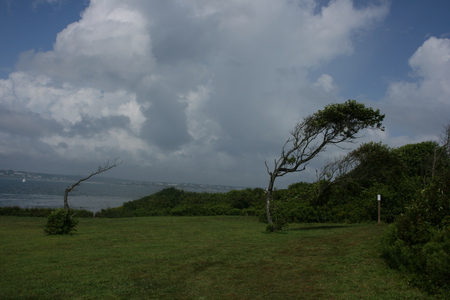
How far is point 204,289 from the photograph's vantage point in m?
6.76

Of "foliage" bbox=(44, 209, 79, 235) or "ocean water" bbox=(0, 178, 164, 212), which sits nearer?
"foliage" bbox=(44, 209, 79, 235)

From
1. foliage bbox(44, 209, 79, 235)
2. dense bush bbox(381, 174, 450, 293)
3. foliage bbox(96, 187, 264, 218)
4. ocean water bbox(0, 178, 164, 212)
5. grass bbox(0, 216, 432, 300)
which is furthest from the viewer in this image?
ocean water bbox(0, 178, 164, 212)

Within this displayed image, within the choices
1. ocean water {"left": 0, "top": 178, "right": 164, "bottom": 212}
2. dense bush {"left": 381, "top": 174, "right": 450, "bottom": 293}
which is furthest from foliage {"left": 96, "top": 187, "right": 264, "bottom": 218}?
dense bush {"left": 381, "top": 174, "right": 450, "bottom": 293}

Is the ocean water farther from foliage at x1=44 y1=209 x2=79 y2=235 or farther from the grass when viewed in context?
the grass

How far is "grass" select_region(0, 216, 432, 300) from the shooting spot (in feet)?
21.1

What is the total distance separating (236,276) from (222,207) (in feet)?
84.1

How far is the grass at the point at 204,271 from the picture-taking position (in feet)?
21.1

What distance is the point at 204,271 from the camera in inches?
324

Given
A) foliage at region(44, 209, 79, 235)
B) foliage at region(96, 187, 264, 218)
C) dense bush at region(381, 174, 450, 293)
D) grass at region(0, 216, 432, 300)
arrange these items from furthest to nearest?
foliage at region(96, 187, 264, 218), foliage at region(44, 209, 79, 235), grass at region(0, 216, 432, 300), dense bush at region(381, 174, 450, 293)

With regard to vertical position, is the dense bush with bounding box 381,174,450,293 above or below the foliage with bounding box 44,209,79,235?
above

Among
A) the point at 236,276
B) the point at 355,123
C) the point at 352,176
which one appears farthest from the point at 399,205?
the point at 236,276

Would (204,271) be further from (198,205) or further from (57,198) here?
(57,198)

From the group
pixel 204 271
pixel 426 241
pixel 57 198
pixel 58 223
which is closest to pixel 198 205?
pixel 58 223

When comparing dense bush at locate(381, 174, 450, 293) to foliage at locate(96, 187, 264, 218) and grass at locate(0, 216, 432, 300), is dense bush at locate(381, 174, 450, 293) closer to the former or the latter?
grass at locate(0, 216, 432, 300)
